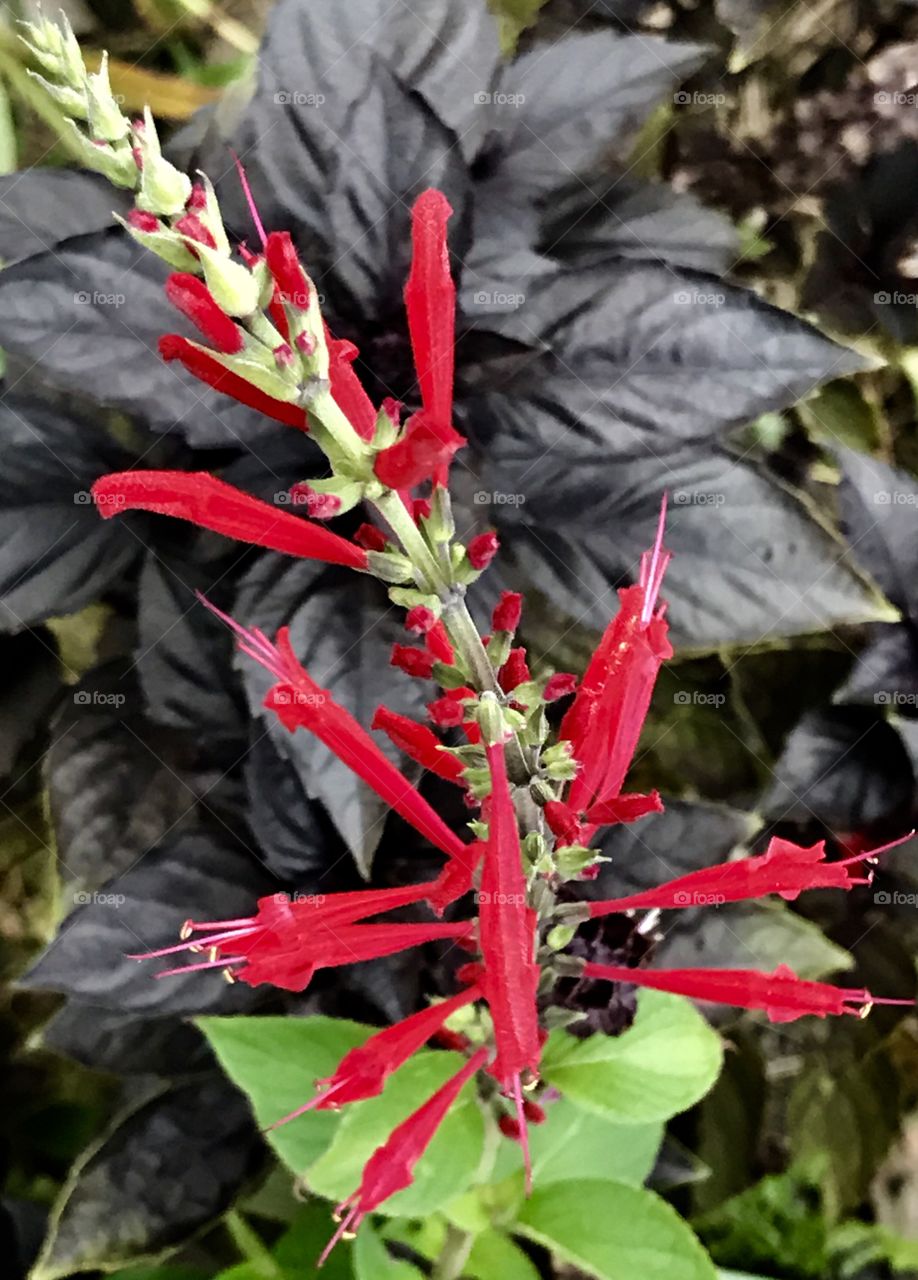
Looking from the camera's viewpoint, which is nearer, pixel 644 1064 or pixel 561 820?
pixel 561 820

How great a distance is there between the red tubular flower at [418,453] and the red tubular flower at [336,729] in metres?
0.09

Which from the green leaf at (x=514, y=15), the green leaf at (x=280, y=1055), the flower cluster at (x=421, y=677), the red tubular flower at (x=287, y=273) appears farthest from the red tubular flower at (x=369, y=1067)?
the green leaf at (x=514, y=15)

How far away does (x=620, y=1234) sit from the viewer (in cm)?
39

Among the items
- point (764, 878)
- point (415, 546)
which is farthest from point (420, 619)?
point (764, 878)

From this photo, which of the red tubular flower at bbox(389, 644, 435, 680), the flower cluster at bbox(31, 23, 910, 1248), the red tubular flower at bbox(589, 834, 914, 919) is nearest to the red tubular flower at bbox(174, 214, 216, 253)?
the flower cluster at bbox(31, 23, 910, 1248)

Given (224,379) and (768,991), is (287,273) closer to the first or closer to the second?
(224,379)

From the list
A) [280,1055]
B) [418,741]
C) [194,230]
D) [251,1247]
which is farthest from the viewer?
[251,1247]

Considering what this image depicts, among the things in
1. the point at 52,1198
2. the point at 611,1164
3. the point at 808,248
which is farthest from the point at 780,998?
the point at 52,1198

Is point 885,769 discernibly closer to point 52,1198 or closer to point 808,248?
point 808,248

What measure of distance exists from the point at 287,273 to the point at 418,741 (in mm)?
138

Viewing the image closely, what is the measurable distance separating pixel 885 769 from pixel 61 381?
16.0 inches

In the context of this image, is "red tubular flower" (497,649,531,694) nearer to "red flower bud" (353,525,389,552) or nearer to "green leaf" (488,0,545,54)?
"red flower bud" (353,525,389,552)

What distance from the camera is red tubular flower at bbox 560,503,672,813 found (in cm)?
28

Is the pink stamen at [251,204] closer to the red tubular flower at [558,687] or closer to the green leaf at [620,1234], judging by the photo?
the red tubular flower at [558,687]
